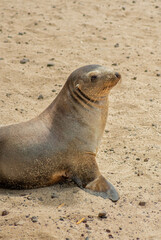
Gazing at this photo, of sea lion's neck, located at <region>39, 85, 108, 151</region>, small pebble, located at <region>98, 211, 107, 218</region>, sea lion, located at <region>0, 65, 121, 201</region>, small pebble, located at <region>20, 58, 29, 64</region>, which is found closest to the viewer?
small pebble, located at <region>98, 211, 107, 218</region>

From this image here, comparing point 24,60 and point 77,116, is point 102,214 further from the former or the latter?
point 24,60

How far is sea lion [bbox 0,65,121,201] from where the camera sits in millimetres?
3660

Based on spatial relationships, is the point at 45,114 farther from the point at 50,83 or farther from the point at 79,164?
the point at 50,83

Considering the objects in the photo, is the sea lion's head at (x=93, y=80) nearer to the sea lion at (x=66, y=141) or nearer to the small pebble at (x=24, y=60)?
the sea lion at (x=66, y=141)

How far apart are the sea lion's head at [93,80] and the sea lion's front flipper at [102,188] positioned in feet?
2.63

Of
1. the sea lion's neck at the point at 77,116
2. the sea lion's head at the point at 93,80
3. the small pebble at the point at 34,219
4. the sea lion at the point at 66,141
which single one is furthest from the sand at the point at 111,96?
the sea lion's head at the point at 93,80

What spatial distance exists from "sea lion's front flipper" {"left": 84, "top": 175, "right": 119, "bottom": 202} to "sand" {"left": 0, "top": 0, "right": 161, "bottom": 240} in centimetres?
7

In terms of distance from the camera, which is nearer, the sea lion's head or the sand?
the sand

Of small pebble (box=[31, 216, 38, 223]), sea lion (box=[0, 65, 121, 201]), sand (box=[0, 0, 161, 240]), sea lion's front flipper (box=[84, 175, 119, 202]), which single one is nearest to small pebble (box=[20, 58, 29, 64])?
sand (box=[0, 0, 161, 240])

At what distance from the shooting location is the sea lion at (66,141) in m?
3.66

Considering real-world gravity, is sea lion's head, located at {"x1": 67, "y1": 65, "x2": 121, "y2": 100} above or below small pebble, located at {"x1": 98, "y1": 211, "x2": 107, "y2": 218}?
above

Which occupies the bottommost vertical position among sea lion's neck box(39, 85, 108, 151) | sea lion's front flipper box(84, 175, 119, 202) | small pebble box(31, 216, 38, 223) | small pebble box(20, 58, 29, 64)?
small pebble box(31, 216, 38, 223)

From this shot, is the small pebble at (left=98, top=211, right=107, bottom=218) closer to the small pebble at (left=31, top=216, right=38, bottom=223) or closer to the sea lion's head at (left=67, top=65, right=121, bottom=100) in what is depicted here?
the small pebble at (left=31, top=216, right=38, bottom=223)

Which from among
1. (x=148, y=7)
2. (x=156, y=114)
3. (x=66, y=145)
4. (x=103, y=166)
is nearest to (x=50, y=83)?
(x=156, y=114)
